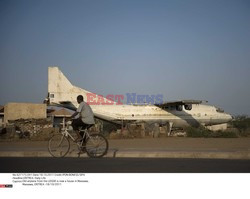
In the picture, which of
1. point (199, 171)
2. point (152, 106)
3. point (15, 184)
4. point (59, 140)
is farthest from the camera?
point (152, 106)

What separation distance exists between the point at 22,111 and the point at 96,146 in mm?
34318

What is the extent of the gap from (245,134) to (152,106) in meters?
9.84

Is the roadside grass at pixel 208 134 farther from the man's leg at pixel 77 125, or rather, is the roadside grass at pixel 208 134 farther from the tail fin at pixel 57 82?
the man's leg at pixel 77 125

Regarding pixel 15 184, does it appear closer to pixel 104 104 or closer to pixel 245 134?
pixel 245 134

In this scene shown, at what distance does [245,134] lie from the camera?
2364 cm

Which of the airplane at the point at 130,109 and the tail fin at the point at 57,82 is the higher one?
the tail fin at the point at 57,82

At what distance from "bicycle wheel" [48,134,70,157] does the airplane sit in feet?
62.8

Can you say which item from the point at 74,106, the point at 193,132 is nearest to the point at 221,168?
the point at 193,132

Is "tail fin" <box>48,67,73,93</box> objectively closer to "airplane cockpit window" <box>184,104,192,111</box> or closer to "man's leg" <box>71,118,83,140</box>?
"airplane cockpit window" <box>184,104,192,111</box>

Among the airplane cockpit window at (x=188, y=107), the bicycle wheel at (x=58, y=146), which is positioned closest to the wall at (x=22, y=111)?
the airplane cockpit window at (x=188, y=107)

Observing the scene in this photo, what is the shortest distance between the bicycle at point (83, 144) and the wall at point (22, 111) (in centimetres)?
3303

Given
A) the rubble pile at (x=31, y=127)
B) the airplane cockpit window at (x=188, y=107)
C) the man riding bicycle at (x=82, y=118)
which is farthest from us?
the airplane cockpit window at (x=188, y=107)

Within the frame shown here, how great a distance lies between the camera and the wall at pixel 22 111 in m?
41.2

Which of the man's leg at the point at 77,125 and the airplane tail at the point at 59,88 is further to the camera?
the airplane tail at the point at 59,88
